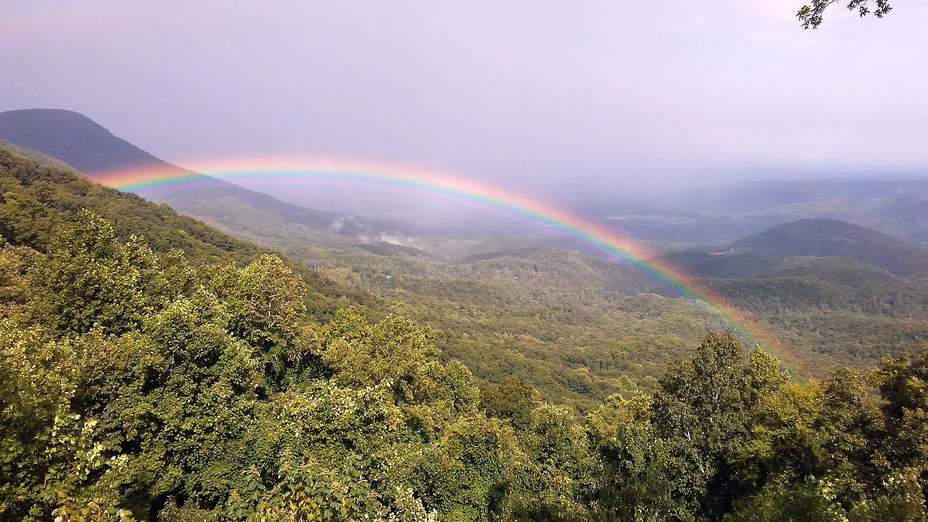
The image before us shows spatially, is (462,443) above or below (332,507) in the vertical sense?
below

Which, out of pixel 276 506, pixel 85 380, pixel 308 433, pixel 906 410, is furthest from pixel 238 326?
pixel 906 410

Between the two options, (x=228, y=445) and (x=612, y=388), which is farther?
(x=612, y=388)

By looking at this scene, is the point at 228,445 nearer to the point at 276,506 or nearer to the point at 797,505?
the point at 276,506

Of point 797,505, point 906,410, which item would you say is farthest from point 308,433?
point 906,410

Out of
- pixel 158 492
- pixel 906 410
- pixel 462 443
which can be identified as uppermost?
pixel 906 410

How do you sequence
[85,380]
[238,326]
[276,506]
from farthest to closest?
[238,326] < [85,380] < [276,506]

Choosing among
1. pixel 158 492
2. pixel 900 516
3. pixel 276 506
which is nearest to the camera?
pixel 276 506
